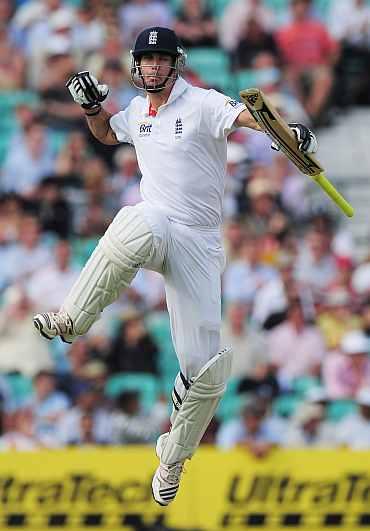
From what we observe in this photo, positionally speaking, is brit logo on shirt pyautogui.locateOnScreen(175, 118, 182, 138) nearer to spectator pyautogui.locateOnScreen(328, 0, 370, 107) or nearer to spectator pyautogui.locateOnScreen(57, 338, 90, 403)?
spectator pyautogui.locateOnScreen(57, 338, 90, 403)

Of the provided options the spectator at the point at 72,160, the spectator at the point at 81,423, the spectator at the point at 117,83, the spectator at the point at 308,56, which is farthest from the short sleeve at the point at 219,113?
the spectator at the point at 308,56

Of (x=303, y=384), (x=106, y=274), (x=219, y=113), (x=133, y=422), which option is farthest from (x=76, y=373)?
(x=219, y=113)

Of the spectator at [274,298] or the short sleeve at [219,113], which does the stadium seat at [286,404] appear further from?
the short sleeve at [219,113]

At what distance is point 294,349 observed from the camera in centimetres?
1016

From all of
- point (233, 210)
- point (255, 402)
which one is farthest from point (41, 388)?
point (233, 210)

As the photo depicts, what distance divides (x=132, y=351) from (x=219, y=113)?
12.8 feet

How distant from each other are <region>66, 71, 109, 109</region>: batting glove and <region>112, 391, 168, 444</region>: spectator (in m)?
3.37

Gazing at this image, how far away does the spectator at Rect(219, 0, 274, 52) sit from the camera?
12.2 m

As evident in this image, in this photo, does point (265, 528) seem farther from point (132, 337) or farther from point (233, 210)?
point (233, 210)

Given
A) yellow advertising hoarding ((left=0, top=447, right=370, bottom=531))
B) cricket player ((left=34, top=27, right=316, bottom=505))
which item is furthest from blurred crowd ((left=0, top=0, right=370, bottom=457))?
cricket player ((left=34, top=27, right=316, bottom=505))

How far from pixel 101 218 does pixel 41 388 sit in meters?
1.73

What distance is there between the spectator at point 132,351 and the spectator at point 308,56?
2924 mm

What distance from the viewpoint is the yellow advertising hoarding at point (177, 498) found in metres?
9.06

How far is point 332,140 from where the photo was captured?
1230 centimetres
